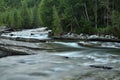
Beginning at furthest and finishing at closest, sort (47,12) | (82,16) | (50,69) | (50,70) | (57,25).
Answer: (47,12) → (57,25) → (82,16) → (50,69) → (50,70)

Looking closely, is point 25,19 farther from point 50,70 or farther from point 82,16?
point 50,70

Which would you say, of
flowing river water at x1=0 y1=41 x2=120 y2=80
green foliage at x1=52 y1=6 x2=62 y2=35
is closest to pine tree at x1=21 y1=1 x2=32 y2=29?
green foliage at x1=52 y1=6 x2=62 y2=35

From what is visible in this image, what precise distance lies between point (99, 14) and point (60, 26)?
25.8 ft

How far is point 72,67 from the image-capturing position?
63.3 ft

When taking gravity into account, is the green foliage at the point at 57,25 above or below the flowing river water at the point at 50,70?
above

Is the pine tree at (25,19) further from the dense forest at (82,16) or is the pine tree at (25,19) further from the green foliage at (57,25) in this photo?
the green foliage at (57,25)

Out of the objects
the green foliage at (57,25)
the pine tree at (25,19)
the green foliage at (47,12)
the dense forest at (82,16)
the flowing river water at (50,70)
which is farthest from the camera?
the pine tree at (25,19)

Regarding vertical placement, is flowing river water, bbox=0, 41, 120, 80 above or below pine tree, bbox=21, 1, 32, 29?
below

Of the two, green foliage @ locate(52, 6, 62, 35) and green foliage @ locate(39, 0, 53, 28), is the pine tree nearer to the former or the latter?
green foliage @ locate(39, 0, 53, 28)

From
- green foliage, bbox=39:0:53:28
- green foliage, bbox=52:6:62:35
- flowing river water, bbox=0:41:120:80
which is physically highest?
green foliage, bbox=39:0:53:28

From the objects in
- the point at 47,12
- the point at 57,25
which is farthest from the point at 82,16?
the point at 47,12

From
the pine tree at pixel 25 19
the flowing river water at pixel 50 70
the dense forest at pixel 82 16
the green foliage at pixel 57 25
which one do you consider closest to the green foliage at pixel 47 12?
the dense forest at pixel 82 16

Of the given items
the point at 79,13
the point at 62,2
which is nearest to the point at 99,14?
the point at 79,13

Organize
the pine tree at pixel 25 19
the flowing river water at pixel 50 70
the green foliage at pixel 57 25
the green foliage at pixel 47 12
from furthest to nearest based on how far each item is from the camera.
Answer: the pine tree at pixel 25 19 < the green foliage at pixel 47 12 < the green foliage at pixel 57 25 < the flowing river water at pixel 50 70
